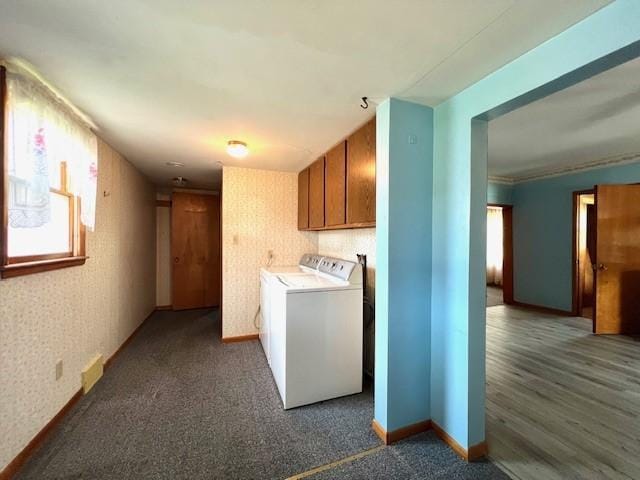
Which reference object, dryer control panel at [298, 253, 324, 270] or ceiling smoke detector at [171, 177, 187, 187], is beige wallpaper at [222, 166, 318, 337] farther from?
ceiling smoke detector at [171, 177, 187, 187]

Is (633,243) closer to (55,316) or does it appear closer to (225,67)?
(225,67)

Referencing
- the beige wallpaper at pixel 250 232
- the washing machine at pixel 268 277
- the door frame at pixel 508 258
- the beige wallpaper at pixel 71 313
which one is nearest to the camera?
the beige wallpaper at pixel 71 313

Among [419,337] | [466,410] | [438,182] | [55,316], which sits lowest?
[466,410]

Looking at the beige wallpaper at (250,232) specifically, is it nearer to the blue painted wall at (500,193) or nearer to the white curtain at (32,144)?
the white curtain at (32,144)

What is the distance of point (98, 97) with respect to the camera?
1.60m

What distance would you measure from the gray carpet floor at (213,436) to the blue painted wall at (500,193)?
4407 millimetres

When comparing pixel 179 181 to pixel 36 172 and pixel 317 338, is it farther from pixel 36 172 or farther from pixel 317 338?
pixel 317 338

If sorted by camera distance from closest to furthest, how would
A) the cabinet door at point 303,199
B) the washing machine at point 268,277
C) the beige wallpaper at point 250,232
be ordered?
the washing machine at point 268,277 < the cabinet door at point 303,199 < the beige wallpaper at point 250,232

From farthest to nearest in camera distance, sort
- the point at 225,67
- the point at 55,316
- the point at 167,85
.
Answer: the point at 55,316
the point at 167,85
the point at 225,67

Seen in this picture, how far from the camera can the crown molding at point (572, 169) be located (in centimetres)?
347

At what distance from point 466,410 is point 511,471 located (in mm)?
356

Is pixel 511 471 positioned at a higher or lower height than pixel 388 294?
lower

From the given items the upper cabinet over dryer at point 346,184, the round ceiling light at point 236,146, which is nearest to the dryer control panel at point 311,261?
the upper cabinet over dryer at point 346,184

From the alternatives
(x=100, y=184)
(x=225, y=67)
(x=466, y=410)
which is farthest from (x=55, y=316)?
(x=466, y=410)
